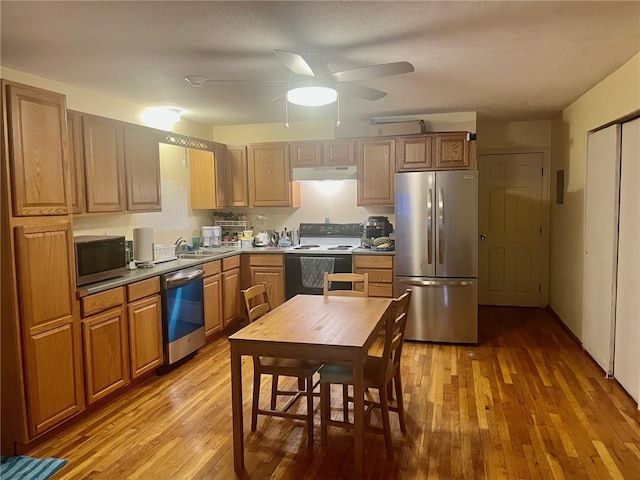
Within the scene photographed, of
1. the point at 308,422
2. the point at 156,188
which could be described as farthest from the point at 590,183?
the point at 156,188

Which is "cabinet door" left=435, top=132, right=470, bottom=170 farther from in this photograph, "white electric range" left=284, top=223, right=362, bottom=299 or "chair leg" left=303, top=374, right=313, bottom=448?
"chair leg" left=303, top=374, right=313, bottom=448

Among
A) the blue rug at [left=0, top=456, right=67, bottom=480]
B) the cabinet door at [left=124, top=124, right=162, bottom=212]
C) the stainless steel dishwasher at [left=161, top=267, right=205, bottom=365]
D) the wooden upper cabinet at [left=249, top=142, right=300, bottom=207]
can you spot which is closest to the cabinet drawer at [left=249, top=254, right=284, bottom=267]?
the wooden upper cabinet at [left=249, top=142, right=300, bottom=207]

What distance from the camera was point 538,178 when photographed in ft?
19.3

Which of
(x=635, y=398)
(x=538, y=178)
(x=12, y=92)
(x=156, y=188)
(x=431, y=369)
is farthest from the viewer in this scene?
(x=538, y=178)

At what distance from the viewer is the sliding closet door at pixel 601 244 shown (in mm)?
3680

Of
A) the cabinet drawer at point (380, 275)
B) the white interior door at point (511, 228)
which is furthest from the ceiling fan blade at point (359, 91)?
the white interior door at point (511, 228)

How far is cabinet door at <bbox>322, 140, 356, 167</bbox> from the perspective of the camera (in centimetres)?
526

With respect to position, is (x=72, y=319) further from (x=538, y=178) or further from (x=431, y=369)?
(x=538, y=178)

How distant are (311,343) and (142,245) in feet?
7.58

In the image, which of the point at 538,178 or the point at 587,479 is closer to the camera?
the point at 587,479

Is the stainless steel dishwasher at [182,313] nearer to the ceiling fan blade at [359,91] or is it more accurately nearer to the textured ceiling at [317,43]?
the textured ceiling at [317,43]

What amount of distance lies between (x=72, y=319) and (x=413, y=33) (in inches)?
107

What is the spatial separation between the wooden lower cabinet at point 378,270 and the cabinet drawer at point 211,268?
141 centimetres

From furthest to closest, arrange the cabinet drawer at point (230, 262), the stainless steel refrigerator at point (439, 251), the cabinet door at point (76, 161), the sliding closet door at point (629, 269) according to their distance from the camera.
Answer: the cabinet drawer at point (230, 262), the stainless steel refrigerator at point (439, 251), the cabinet door at point (76, 161), the sliding closet door at point (629, 269)
